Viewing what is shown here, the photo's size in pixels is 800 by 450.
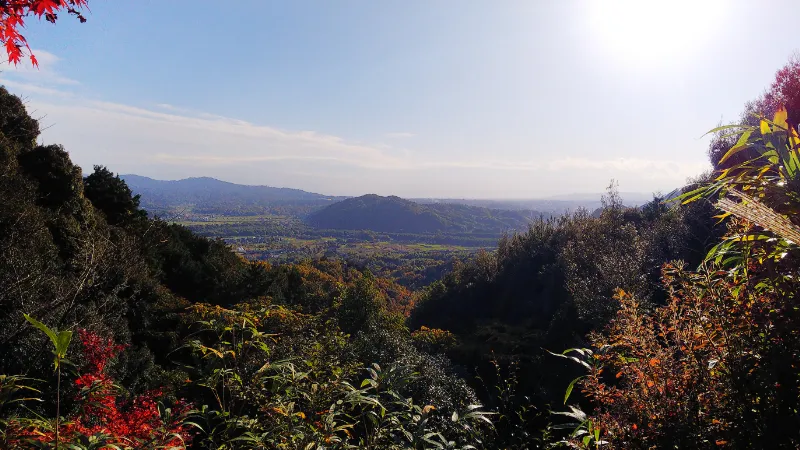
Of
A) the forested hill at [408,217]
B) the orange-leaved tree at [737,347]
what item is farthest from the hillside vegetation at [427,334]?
the forested hill at [408,217]

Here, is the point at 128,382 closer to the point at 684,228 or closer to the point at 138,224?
the point at 138,224

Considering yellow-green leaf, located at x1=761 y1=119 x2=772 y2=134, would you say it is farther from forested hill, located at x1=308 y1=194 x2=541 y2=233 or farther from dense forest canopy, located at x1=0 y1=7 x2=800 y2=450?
forested hill, located at x1=308 y1=194 x2=541 y2=233

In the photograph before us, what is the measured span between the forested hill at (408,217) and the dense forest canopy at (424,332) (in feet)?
367

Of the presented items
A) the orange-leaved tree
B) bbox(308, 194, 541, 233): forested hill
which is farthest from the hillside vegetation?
bbox(308, 194, 541, 233): forested hill

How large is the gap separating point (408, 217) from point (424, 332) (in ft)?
438

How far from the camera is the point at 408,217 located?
5812 inches

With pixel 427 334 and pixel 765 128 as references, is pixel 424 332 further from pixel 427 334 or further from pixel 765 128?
pixel 765 128

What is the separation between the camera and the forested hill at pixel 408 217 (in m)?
136

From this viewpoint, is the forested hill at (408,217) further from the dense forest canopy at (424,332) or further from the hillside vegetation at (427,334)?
the hillside vegetation at (427,334)

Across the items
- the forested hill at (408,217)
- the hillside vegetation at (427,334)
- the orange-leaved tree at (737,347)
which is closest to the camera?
the orange-leaved tree at (737,347)

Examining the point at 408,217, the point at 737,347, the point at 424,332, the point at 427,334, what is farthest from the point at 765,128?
the point at 408,217

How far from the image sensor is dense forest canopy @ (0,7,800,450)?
104cm

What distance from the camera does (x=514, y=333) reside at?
14406 mm

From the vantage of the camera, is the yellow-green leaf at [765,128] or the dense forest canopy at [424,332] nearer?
the dense forest canopy at [424,332]
